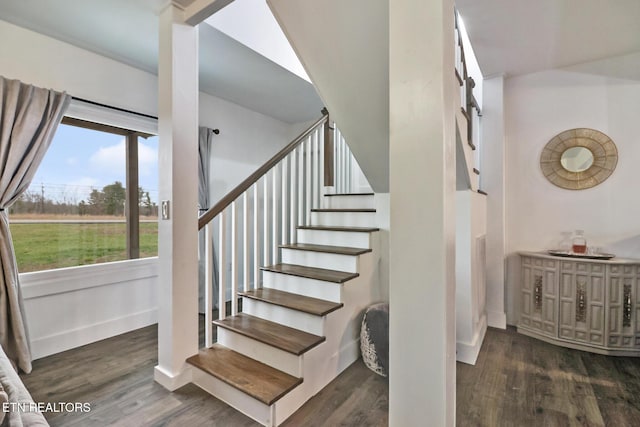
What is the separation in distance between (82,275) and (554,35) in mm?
4309

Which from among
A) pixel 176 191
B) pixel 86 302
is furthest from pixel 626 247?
pixel 86 302

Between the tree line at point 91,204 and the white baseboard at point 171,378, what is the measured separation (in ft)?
5.33

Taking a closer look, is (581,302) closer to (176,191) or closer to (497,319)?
(497,319)

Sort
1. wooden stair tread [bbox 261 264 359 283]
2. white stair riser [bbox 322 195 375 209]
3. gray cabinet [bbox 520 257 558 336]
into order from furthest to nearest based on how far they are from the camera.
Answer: white stair riser [bbox 322 195 375 209], gray cabinet [bbox 520 257 558 336], wooden stair tread [bbox 261 264 359 283]

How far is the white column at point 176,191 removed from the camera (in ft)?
6.17

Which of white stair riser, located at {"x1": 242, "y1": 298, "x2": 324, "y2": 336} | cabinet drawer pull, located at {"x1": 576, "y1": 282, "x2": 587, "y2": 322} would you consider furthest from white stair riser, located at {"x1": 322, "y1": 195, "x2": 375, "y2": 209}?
cabinet drawer pull, located at {"x1": 576, "y1": 282, "x2": 587, "y2": 322}

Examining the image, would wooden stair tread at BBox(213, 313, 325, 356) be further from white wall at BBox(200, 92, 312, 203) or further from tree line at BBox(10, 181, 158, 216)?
white wall at BBox(200, 92, 312, 203)

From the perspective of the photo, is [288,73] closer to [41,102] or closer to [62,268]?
[41,102]

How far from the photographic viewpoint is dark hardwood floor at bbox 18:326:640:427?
1602 millimetres

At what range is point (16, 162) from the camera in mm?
2111

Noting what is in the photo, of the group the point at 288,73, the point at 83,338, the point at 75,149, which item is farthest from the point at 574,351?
the point at 75,149

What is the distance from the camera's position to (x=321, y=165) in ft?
10.7

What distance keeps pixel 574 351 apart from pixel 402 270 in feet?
8.09

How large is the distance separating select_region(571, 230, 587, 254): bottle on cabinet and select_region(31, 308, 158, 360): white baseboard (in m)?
3.97
